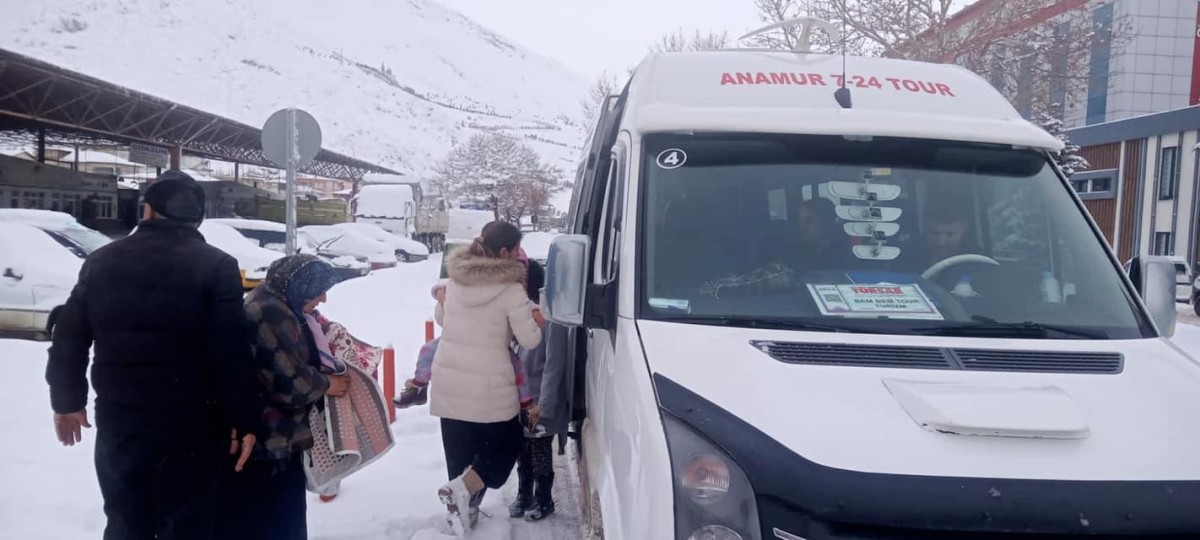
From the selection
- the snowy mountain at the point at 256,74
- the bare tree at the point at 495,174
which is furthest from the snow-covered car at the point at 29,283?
the snowy mountain at the point at 256,74

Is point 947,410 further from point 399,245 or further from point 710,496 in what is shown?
point 399,245

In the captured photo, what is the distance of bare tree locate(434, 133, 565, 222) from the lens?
184ft

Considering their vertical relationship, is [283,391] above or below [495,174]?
below

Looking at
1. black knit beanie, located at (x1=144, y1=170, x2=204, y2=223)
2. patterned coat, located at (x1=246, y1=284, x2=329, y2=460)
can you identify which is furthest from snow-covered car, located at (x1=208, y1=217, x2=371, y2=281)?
black knit beanie, located at (x1=144, y1=170, x2=204, y2=223)

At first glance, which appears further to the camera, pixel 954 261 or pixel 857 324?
pixel 954 261

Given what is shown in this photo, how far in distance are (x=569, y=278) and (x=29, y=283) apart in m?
10.4

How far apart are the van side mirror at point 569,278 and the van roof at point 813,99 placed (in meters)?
0.54

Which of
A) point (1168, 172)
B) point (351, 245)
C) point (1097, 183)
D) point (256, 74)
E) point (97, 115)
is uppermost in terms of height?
point (256, 74)

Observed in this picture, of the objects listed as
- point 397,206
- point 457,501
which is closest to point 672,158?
point 457,501

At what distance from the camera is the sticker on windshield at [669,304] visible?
303 centimetres

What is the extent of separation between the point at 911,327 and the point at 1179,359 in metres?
0.88

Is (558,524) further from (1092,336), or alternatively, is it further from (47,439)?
(47,439)

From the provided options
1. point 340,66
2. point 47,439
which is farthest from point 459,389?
point 340,66

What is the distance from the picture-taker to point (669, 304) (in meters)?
3.04
